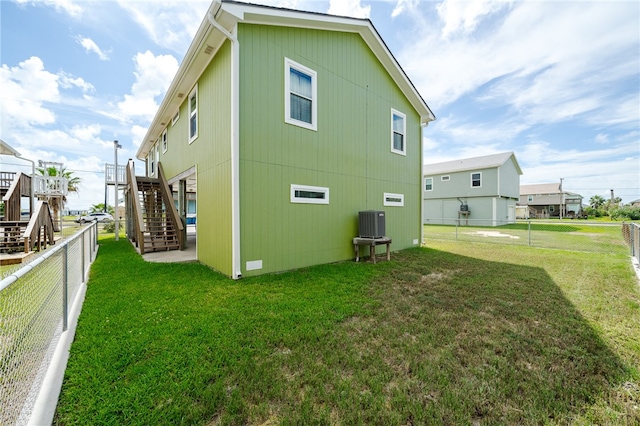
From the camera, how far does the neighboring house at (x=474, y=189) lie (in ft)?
68.3

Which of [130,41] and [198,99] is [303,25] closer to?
[198,99]

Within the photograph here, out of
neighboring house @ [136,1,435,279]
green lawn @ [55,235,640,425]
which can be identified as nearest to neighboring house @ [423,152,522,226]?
neighboring house @ [136,1,435,279]

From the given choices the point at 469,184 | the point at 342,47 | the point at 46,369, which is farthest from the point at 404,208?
the point at 469,184

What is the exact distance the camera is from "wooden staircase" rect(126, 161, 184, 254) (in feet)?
27.7

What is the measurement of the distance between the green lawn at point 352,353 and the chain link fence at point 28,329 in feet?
0.65

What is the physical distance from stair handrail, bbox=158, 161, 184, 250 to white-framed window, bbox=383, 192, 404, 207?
6.85 m

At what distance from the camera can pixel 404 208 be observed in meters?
9.29

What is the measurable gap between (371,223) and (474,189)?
1911 centimetres

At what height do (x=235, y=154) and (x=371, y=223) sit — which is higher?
(x=235, y=154)

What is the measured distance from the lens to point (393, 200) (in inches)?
347

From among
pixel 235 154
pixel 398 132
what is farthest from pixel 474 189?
pixel 235 154

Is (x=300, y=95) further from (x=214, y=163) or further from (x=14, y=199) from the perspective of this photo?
(x=14, y=199)

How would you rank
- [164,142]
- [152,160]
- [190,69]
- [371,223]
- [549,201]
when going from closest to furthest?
[190,69], [371,223], [164,142], [152,160], [549,201]

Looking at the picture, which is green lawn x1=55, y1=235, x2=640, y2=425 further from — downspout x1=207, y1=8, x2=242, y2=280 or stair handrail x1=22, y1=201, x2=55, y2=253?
stair handrail x1=22, y1=201, x2=55, y2=253
